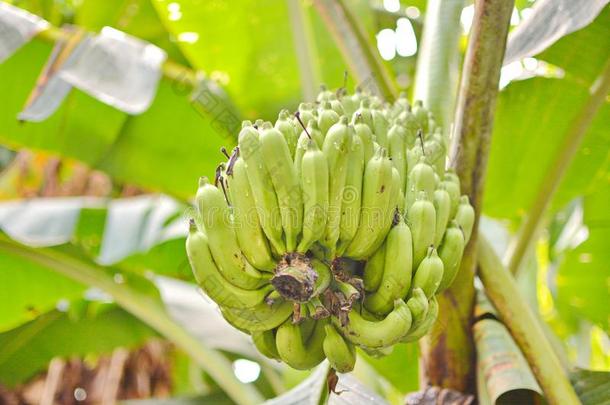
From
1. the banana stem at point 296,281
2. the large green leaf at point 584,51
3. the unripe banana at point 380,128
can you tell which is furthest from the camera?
the large green leaf at point 584,51

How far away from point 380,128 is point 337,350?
1.14ft

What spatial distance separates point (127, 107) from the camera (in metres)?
1.49

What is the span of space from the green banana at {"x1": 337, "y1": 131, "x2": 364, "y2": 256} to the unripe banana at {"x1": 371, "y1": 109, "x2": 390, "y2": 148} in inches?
5.2

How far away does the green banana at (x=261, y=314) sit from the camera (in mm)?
935

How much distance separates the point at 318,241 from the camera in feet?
3.04

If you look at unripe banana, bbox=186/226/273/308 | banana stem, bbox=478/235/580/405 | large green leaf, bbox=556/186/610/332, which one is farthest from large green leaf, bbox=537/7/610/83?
unripe banana, bbox=186/226/273/308

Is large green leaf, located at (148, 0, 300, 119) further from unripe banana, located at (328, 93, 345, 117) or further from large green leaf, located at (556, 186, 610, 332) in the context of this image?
unripe banana, located at (328, 93, 345, 117)

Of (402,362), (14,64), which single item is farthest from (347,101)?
(14,64)

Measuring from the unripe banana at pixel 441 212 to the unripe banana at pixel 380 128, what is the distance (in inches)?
4.5

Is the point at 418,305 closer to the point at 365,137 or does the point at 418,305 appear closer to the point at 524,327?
the point at 365,137

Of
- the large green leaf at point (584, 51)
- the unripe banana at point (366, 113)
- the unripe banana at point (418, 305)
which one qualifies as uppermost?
the large green leaf at point (584, 51)

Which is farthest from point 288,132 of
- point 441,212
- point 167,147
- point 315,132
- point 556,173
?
point 167,147

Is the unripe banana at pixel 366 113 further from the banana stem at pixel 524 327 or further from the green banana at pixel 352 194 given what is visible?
the banana stem at pixel 524 327

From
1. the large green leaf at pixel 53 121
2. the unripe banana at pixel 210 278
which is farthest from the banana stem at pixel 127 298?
the unripe banana at pixel 210 278
